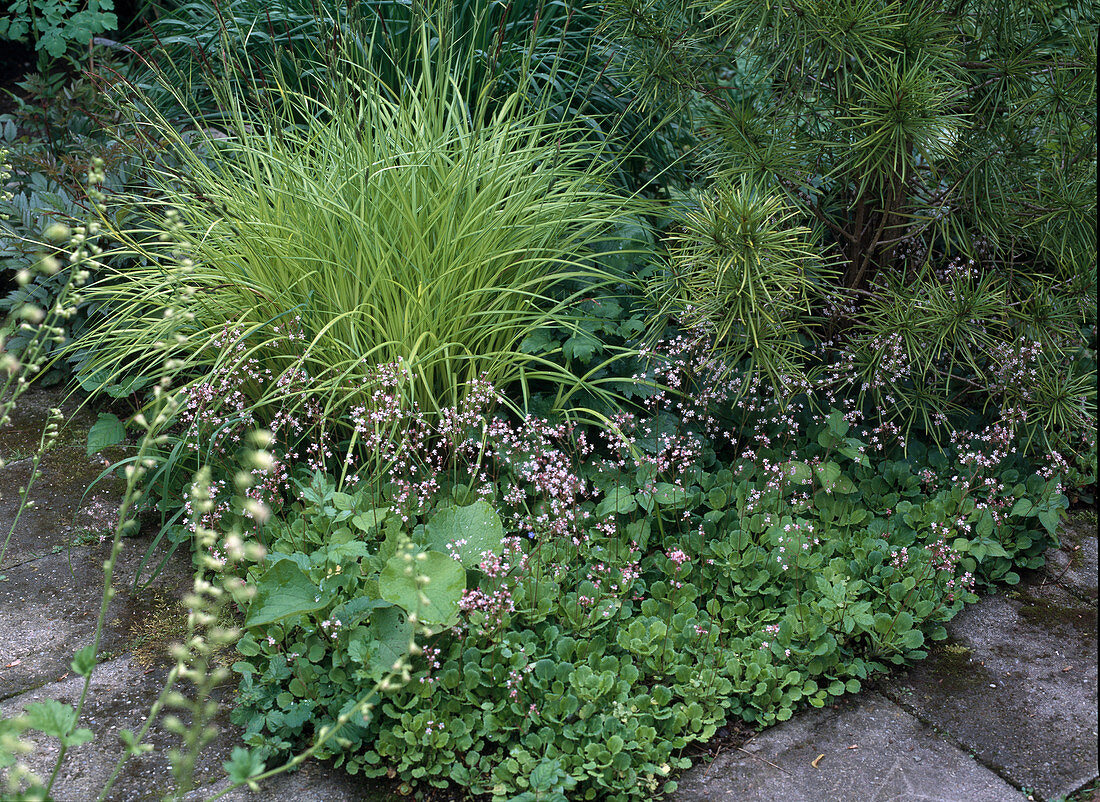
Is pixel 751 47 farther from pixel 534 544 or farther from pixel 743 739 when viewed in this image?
pixel 743 739

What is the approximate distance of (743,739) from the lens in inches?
75.7

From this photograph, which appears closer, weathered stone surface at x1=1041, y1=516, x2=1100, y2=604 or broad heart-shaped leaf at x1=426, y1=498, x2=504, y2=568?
broad heart-shaped leaf at x1=426, y1=498, x2=504, y2=568

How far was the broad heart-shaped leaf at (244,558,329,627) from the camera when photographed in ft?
6.16

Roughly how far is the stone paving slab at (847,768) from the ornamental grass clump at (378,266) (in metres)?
1.16

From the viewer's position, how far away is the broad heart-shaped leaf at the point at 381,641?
6.07 feet

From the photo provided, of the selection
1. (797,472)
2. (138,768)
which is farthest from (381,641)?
(797,472)

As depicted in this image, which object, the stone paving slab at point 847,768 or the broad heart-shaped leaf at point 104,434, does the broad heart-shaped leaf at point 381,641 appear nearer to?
the stone paving slab at point 847,768

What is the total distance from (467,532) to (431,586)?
26 cm

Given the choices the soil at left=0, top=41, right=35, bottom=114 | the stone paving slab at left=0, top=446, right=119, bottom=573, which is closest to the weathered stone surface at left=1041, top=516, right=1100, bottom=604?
the stone paving slab at left=0, top=446, right=119, bottom=573

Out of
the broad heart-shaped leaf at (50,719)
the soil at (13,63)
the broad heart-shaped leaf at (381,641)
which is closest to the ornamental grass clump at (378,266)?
the broad heart-shaped leaf at (381,641)

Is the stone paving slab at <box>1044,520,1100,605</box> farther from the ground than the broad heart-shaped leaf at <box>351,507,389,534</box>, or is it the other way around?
the stone paving slab at <box>1044,520,1100,605</box>

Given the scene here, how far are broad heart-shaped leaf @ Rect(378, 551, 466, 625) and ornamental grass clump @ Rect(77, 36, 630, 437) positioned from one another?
2.11 ft

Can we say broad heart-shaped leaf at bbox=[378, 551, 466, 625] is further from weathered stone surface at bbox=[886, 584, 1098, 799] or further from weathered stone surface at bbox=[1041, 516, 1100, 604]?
weathered stone surface at bbox=[1041, 516, 1100, 604]

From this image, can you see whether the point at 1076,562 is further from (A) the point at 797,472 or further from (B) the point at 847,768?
(B) the point at 847,768
